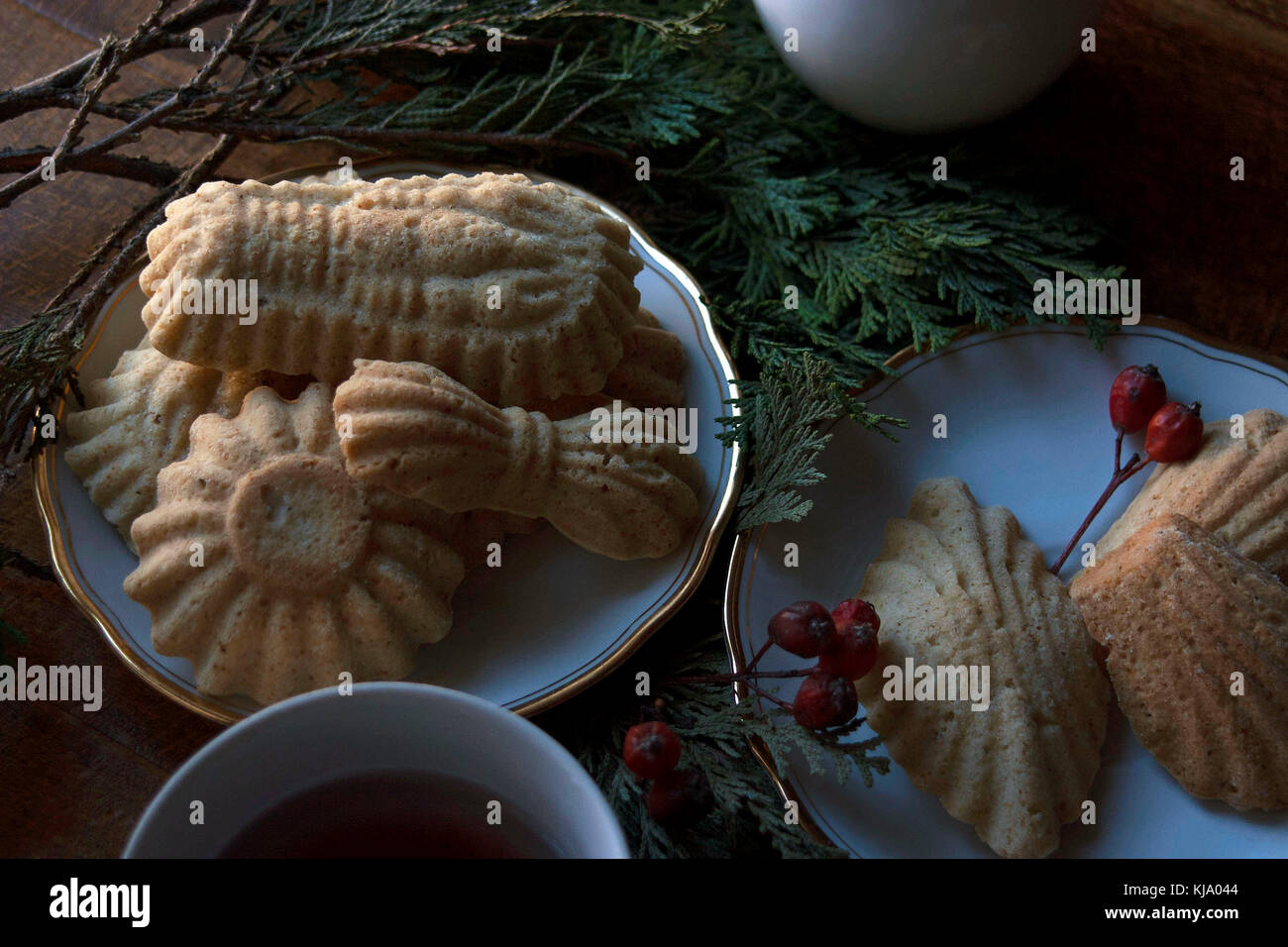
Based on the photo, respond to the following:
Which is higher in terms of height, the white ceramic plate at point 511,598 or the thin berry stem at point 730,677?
the white ceramic plate at point 511,598

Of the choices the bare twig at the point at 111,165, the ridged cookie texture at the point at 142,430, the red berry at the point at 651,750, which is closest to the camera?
the red berry at the point at 651,750

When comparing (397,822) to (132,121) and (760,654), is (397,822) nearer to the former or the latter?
(760,654)

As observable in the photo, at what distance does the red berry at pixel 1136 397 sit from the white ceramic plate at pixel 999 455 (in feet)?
0.11

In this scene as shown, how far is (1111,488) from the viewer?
1.14 metres

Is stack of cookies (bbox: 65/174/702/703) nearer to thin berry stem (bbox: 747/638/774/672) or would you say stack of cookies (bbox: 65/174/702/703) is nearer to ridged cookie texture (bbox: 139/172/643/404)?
ridged cookie texture (bbox: 139/172/643/404)

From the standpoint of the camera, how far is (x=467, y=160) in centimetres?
130

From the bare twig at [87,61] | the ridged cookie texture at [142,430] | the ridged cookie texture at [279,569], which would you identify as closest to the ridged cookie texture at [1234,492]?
the ridged cookie texture at [279,569]

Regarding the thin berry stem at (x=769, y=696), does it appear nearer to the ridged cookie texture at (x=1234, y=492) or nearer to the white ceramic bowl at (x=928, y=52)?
the ridged cookie texture at (x=1234, y=492)

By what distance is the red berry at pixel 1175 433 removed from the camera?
111 cm

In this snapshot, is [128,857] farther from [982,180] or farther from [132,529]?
[982,180]

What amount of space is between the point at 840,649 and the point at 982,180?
2.24 feet

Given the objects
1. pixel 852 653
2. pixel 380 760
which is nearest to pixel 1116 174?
pixel 852 653

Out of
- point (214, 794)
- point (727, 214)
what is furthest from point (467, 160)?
point (214, 794)
